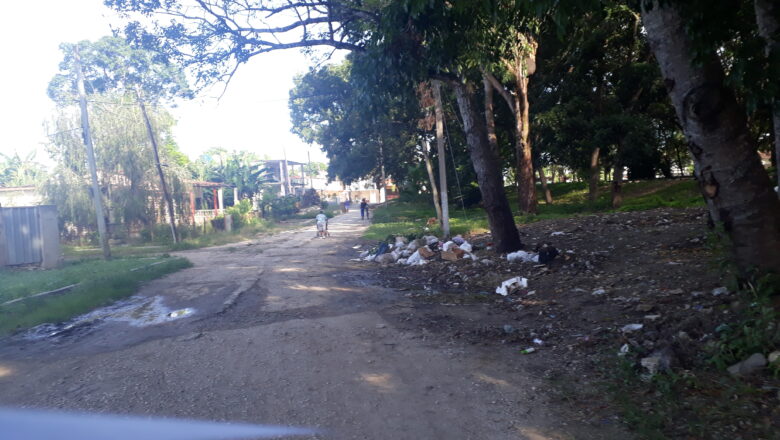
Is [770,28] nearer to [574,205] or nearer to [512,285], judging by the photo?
[512,285]

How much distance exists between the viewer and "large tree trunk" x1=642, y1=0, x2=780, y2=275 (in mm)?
4895

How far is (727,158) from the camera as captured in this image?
16.2ft

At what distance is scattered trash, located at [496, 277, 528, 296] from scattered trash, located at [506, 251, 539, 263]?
1.27 m

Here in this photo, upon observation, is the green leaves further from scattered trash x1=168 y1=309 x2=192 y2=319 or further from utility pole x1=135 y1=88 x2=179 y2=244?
scattered trash x1=168 y1=309 x2=192 y2=319

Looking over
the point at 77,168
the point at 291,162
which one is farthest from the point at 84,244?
the point at 291,162

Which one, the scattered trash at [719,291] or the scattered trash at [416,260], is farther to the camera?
the scattered trash at [416,260]

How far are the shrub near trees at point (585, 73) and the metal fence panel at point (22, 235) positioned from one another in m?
9.03

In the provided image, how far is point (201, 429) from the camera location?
12.3 ft

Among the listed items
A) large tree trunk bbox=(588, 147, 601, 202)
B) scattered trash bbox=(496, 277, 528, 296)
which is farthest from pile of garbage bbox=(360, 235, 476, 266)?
large tree trunk bbox=(588, 147, 601, 202)

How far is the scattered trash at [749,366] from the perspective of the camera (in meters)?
Result: 3.96

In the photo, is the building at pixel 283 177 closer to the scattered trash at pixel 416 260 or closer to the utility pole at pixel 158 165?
the utility pole at pixel 158 165

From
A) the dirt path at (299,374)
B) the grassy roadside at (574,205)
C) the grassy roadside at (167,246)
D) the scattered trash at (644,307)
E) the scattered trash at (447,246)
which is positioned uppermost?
the grassy roadside at (574,205)

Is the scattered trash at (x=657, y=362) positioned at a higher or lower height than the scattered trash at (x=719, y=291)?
lower

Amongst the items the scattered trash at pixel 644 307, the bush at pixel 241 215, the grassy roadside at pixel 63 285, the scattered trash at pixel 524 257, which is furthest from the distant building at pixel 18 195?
the scattered trash at pixel 644 307
